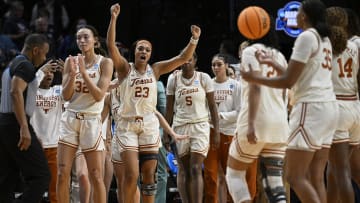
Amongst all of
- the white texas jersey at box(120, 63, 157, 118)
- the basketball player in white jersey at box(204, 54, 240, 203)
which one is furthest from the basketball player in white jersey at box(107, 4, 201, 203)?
the basketball player in white jersey at box(204, 54, 240, 203)

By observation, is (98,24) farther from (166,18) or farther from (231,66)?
(231,66)

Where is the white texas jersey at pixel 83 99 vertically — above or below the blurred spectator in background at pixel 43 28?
below

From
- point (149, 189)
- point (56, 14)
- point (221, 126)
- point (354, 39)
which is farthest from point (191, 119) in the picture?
point (56, 14)

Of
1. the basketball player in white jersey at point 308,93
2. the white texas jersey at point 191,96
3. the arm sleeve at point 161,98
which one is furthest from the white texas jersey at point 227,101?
the basketball player in white jersey at point 308,93

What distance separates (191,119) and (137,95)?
1.30 m

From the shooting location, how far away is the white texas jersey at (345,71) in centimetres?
800

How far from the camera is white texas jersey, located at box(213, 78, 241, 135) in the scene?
36.2 feet

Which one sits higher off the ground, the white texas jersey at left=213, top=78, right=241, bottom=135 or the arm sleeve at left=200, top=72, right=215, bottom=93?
the arm sleeve at left=200, top=72, right=215, bottom=93

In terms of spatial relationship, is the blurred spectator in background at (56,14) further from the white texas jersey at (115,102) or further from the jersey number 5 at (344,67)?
the jersey number 5 at (344,67)

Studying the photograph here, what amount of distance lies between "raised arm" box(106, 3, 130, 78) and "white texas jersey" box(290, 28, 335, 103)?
2.53 metres

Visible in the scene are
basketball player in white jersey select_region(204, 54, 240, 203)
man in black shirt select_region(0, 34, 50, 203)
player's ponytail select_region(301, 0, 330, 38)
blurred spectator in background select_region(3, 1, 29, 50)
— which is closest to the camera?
player's ponytail select_region(301, 0, 330, 38)

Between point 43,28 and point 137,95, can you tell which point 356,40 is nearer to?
point 137,95

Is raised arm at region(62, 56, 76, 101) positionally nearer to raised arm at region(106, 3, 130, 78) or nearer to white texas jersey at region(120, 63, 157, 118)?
raised arm at region(106, 3, 130, 78)

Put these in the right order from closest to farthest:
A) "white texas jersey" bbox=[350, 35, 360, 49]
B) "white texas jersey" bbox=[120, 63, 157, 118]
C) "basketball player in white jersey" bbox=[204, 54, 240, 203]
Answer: "white texas jersey" bbox=[350, 35, 360, 49] → "white texas jersey" bbox=[120, 63, 157, 118] → "basketball player in white jersey" bbox=[204, 54, 240, 203]
